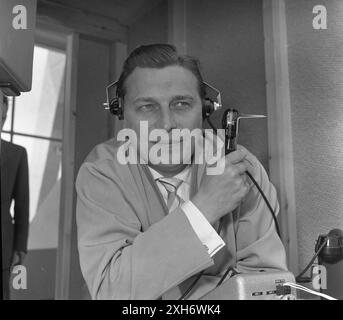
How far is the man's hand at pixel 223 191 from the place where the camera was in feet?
1.75

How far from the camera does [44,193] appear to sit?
146 centimetres

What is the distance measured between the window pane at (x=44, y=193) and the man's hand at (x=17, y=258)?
523 millimetres

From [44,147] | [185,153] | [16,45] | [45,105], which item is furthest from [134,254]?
[44,147]

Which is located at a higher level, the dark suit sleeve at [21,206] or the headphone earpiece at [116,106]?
the headphone earpiece at [116,106]

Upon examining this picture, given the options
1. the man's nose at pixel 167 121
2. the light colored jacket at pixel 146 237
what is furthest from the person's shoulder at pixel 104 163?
the man's nose at pixel 167 121

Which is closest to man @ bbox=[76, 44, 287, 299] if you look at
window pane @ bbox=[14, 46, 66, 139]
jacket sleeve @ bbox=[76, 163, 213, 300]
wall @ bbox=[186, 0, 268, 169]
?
jacket sleeve @ bbox=[76, 163, 213, 300]

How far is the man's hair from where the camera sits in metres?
0.69

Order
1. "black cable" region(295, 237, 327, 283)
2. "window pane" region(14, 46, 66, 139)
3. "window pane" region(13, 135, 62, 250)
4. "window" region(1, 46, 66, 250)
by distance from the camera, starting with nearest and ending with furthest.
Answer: "black cable" region(295, 237, 327, 283) → "window pane" region(14, 46, 66, 139) → "window" region(1, 46, 66, 250) → "window pane" region(13, 135, 62, 250)

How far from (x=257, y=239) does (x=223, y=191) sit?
0.19 meters

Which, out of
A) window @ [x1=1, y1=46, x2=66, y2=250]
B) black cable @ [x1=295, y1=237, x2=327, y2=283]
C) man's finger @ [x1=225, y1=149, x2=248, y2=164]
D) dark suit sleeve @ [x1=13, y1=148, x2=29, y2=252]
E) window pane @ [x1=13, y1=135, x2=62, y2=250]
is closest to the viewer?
man's finger @ [x1=225, y1=149, x2=248, y2=164]

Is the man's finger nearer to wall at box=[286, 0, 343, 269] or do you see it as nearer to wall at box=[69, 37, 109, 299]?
wall at box=[286, 0, 343, 269]

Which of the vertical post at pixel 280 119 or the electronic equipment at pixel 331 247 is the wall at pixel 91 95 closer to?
the vertical post at pixel 280 119
